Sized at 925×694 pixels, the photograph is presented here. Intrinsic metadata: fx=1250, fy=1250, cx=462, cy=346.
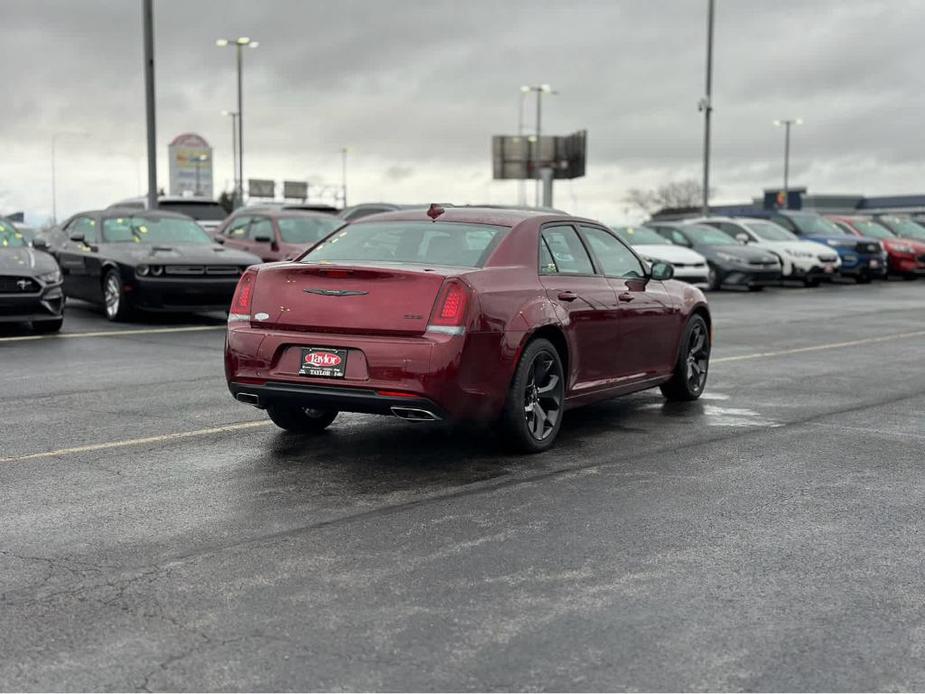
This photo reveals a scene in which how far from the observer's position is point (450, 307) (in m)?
6.88

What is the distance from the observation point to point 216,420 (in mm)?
8719

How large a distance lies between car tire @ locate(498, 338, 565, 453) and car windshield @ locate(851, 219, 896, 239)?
30.6m

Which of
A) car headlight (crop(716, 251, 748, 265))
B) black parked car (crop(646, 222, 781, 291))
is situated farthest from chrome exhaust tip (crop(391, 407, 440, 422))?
car headlight (crop(716, 251, 748, 265))

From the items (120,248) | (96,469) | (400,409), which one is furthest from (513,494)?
(120,248)

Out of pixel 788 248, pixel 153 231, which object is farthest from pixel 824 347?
pixel 788 248

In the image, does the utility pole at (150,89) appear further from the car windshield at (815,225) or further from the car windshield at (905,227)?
the car windshield at (905,227)

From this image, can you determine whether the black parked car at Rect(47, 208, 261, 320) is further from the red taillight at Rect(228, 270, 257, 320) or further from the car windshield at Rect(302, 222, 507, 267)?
the red taillight at Rect(228, 270, 257, 320)

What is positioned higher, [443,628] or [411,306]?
[411,306]

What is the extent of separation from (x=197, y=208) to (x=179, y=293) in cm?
1313

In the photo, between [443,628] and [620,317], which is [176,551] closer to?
[443,628]

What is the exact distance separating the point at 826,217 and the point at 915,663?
34.5 metres

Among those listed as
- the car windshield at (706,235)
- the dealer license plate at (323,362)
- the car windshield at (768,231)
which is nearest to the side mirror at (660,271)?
the dealer license plate at (323,362)

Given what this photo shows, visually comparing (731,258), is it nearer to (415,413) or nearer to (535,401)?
(535,401)

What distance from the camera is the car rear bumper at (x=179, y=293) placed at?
1630 centimetres
